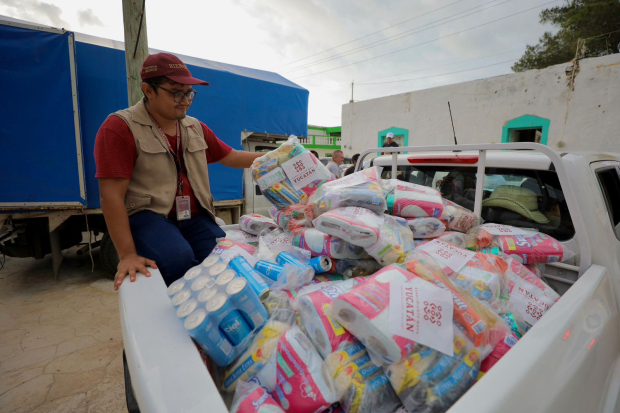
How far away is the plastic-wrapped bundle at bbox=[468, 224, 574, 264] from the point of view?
1641 millimetres

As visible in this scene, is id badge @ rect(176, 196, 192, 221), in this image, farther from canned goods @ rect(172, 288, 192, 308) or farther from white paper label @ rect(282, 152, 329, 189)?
canned goods @ rect(172, 288, 192, 308)

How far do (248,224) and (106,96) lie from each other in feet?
11.8

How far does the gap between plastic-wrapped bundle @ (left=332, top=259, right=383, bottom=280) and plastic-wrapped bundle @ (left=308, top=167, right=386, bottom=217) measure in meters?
0.33

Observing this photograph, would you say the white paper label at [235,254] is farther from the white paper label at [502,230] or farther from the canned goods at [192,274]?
the white paper label at [502,230]

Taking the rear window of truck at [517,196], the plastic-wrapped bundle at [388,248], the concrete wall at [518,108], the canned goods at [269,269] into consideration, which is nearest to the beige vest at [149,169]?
the canned goods at [269,269]

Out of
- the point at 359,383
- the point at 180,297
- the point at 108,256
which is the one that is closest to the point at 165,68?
the point at 180,297

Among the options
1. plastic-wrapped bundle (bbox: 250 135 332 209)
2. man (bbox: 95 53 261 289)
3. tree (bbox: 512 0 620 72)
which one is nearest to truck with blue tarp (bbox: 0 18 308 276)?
man (bbox: 95 53 261 289)

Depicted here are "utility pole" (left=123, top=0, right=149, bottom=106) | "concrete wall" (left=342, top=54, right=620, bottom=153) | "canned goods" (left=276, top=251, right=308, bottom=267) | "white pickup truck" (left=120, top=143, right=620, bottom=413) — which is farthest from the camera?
"concrete wall" (left=342, top=54, right=620, bottom=153)

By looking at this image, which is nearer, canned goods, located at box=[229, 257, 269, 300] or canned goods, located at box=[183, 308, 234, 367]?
canned goods, located at box=[183, 308, 234, 367]

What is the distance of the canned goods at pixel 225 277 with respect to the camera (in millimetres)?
979

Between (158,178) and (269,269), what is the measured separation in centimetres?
98

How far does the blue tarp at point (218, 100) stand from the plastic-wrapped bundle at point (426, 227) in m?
4.27

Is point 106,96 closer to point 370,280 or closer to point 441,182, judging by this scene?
point 441,182

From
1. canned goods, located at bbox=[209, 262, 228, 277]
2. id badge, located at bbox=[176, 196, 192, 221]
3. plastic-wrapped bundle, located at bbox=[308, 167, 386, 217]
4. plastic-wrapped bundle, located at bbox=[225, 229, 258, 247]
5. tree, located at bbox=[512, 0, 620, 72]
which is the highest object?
tree, located at bbox=[512, 0, 620, 72]
